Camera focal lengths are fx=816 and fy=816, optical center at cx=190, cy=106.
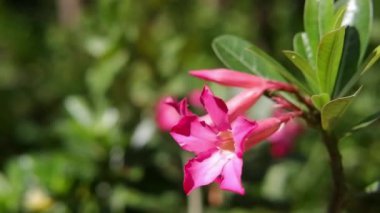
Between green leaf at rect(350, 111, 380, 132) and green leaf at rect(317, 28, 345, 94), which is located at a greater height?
green leaf at rect(317, 28, 345, 94)

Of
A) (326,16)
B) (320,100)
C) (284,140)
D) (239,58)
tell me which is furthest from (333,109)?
(284,140)

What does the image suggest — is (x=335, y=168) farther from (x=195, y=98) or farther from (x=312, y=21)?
(x=195, y=98)

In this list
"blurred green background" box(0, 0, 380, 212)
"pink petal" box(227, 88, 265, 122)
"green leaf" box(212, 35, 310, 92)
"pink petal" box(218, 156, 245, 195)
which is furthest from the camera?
"blurred green background" box(0, 0, 380, 212)

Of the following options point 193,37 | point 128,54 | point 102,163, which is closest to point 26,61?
point 193,37

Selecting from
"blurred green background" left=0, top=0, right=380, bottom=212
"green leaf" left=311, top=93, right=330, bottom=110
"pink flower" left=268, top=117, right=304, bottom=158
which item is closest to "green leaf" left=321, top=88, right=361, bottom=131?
"green leaf" left=311, top=93, right=330, bottom=110

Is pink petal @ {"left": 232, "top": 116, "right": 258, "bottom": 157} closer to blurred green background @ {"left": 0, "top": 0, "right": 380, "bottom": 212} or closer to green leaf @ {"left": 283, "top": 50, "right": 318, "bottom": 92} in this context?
green leaf @ {"left": 283, "top": 50, "right": 318, "bottom": 92}

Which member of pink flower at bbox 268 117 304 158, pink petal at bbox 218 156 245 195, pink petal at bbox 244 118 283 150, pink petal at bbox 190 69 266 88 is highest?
pink petal at bbox 190 69 266 88

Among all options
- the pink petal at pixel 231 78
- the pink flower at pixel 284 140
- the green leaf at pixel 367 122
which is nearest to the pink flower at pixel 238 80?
the pink petal at pixel 231 78
